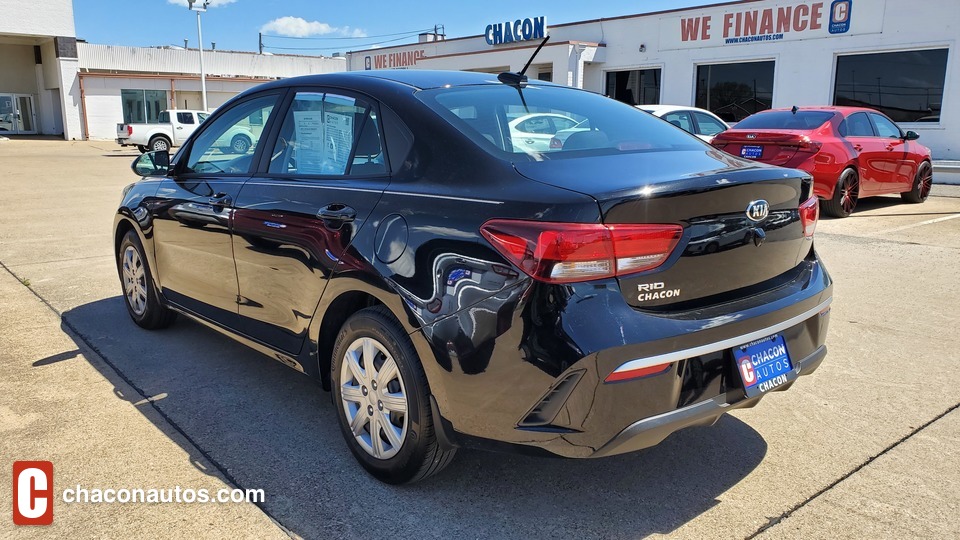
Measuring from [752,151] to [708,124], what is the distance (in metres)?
3.29

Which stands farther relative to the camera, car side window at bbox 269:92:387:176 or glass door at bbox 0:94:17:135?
glass door at bbox 0:94:17:135

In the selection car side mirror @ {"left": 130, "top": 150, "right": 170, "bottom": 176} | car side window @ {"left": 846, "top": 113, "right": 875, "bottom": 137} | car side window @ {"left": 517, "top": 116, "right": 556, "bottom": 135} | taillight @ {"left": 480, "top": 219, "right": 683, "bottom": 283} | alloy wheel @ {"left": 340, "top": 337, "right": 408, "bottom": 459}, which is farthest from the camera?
car side window @ {"left": 846, "top": 113, "right": 875, "bottom": 137}

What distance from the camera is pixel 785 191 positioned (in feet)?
9.26

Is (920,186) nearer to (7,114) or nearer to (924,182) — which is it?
(924,182)

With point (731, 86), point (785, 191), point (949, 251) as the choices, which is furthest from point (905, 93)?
point (785, 191)

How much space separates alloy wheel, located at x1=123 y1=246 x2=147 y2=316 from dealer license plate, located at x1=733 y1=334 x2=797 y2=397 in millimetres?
3878

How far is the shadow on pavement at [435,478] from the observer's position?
2.70 metres

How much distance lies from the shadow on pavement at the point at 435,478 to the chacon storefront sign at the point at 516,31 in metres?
23.0

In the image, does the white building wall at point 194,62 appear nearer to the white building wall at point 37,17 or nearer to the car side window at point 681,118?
the white building wall at point 37,17

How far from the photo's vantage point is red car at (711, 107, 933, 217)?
9406mm

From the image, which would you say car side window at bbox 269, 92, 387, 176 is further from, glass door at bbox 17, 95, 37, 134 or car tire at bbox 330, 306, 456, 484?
glass door at bbox 17, 95, 37, 134

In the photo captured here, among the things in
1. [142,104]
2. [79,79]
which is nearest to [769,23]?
[142,104]

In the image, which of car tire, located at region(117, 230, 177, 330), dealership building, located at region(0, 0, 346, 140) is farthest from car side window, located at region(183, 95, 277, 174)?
Result: dealership building, located at region(0, 0, 346, 140)

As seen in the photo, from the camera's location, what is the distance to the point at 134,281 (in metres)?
5.00
